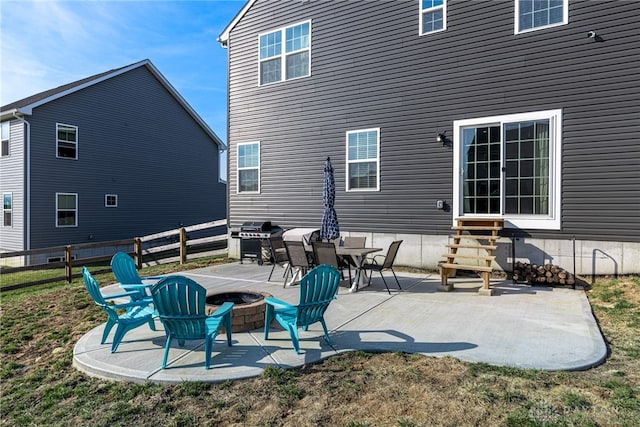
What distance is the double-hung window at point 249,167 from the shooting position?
11828mm

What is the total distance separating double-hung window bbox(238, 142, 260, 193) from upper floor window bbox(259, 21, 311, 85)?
2.01 m

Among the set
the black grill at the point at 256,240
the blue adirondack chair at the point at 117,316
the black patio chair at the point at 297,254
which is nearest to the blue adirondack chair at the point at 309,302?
the blue adirondack chair at the point at 117,316

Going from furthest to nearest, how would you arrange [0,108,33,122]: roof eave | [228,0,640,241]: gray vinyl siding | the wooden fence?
1. [0,108,33,122]: roof eave
2. the wooden fence
3. [228,0,640,241]: gray vinyl siding

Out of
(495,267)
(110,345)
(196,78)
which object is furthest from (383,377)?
(196,78)

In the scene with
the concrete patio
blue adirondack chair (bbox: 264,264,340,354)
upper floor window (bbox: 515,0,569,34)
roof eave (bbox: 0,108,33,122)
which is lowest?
the concrete patio

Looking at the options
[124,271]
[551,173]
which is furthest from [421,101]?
[124,271]

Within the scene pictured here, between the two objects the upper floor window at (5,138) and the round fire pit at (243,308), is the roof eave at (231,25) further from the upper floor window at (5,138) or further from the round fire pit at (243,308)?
the round fire pit at (243,308)

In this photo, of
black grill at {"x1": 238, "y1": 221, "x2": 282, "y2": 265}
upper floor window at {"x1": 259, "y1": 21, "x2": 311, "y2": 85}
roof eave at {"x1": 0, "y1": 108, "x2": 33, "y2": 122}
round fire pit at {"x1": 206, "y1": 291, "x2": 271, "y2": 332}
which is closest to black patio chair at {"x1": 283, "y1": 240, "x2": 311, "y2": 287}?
round fire pit at {"x1": 206, "y1": 291, "x2": 271, "y2": 332}

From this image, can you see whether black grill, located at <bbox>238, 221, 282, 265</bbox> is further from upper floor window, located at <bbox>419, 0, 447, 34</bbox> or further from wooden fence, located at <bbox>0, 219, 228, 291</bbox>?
upper floor window, located at <bbox>419, 0, 447, 34</bbox>

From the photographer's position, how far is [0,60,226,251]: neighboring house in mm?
14750

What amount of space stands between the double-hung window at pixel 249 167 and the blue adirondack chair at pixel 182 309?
8.42 m

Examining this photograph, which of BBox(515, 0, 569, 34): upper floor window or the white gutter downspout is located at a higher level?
BBox(515, 0, 569, 34): upper floor window

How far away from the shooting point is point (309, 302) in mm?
3871

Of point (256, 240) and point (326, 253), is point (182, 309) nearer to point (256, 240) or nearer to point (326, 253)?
point (326, 253)
